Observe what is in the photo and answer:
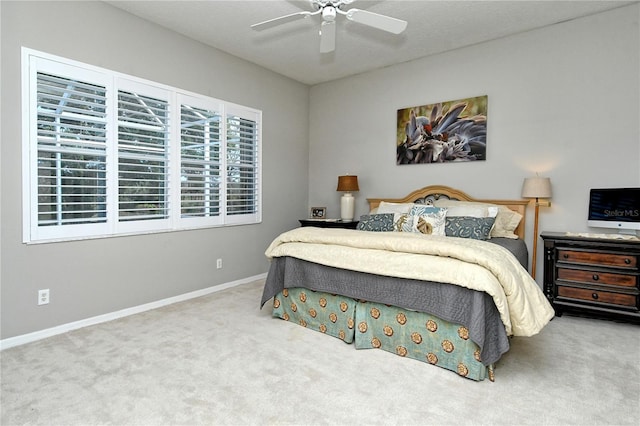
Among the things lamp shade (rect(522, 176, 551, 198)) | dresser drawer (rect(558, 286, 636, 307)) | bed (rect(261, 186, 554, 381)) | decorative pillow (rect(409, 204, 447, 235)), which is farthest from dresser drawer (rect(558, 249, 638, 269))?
decorative pillow (rect(409, 204, 447, 235))

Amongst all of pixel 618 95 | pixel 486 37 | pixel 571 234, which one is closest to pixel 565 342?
pixel 571 234

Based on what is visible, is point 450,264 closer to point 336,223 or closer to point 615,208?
Result: point 615,208

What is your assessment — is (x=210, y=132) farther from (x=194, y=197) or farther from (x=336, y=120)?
(x=336, y=120)

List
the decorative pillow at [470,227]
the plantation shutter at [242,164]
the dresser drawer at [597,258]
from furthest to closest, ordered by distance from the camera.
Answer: the plantation shutter at [242,164]
the decorative pillow at [470,227]
the dresser drawer at [597,258]

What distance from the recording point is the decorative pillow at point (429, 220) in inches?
144

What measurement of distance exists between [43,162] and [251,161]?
91.5 inches

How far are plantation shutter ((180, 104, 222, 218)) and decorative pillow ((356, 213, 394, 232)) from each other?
177 centimetres

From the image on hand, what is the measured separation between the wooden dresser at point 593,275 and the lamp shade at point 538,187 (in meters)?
0.41

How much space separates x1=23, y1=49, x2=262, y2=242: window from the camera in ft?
9.45


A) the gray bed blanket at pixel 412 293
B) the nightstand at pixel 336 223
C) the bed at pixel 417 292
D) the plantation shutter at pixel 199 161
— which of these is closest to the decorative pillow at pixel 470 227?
the bed at pixel 417 292

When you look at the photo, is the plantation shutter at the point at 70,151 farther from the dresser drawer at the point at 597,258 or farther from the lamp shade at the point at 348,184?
the dresser drawer at the point at 597,258

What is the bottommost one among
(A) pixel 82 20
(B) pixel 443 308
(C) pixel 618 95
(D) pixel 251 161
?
(B) pixel 443 308

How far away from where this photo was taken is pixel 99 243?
10.7 ft

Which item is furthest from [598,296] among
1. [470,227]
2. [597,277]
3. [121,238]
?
[121,238]
